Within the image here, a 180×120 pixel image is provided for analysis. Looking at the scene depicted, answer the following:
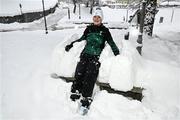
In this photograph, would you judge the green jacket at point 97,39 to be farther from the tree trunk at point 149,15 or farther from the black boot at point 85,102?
the tree trunk at point 149,15

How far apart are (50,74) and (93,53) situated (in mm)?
1366

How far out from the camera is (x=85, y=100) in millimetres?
4551

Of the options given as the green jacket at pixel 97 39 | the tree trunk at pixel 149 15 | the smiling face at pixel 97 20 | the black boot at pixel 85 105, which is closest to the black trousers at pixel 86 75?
the black boot at pixel 85 105

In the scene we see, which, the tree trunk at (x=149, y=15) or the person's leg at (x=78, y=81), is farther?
the tree trunk at (x=149, y=15)

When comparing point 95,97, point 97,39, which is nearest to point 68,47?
point 97,39

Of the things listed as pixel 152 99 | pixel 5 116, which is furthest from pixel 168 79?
pixel 5 116

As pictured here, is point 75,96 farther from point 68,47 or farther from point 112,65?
point 68,47

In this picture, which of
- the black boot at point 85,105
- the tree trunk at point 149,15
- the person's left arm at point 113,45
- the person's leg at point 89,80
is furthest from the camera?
the tree trunk at point 149,15

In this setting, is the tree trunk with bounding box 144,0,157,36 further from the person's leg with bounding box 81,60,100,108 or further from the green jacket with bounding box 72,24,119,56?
the person's leg with bounding box 81,60,100,108

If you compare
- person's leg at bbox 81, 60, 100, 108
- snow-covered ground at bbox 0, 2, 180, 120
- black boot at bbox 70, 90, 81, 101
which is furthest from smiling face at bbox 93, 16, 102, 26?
black boot at bbox 70, 90, 81, 101

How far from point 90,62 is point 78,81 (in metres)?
0.48

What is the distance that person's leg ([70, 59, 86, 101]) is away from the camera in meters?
4.77

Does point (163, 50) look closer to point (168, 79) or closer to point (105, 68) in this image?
point (168, 79)

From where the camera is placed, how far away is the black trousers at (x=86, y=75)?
15.3ft
